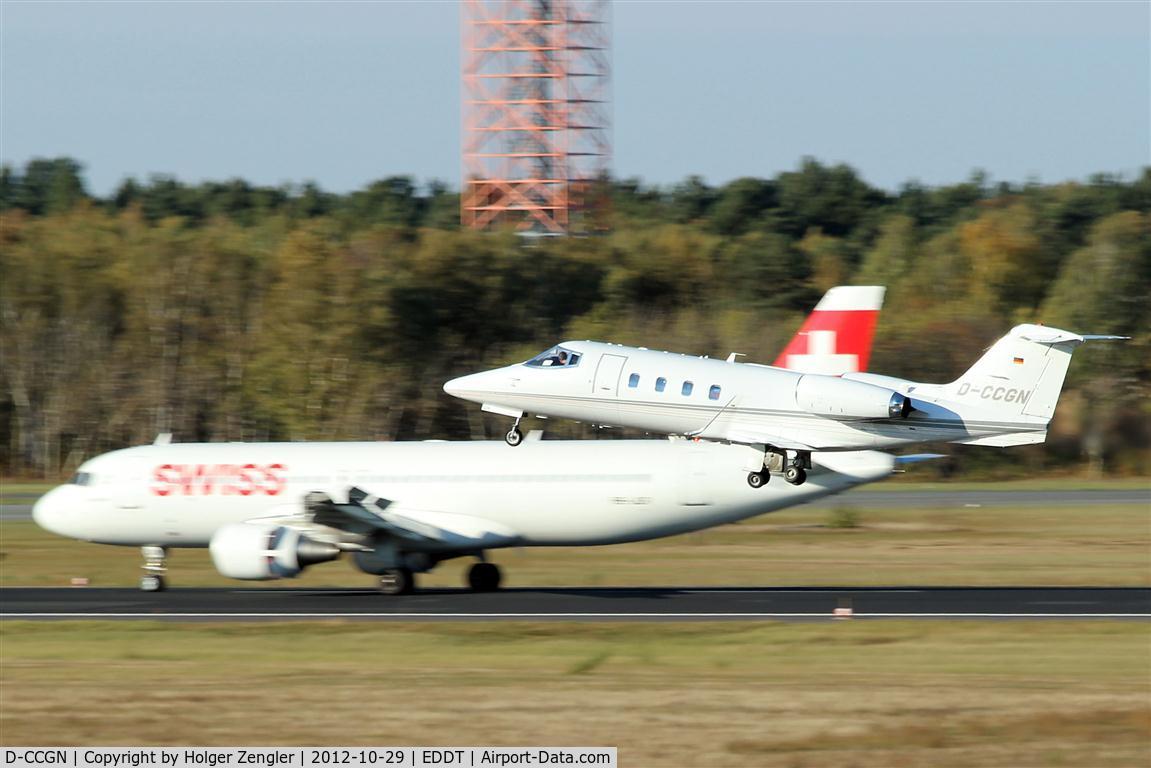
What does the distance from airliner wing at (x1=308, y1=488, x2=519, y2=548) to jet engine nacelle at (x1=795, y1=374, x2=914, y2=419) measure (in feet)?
25.2

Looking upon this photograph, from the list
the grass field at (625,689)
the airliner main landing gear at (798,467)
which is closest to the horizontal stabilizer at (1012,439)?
the airliner main landing gear at (798,467)

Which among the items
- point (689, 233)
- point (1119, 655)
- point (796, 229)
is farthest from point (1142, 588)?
point (796, 229)

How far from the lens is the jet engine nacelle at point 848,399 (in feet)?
90.0

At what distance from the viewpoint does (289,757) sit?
16.3 m

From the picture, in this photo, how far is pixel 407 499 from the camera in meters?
33.4

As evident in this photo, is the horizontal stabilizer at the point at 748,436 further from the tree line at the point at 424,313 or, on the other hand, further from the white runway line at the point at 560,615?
the tree line at the point at 424,313

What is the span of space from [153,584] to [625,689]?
1736 cm

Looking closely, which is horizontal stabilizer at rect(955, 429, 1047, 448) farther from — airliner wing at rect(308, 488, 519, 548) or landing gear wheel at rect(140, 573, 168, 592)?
landing gear wheel at rect(140, 573, 168, 592)

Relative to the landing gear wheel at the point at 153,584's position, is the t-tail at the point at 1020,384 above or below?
above

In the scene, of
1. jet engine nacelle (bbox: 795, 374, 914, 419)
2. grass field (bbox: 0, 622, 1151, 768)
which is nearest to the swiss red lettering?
grass field (bbox: 0, 622, 1151, 768)

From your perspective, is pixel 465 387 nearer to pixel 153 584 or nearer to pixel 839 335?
pixel 839 335

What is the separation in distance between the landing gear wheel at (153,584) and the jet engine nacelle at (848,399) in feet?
50.0

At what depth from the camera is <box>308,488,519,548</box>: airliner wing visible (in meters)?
32.7

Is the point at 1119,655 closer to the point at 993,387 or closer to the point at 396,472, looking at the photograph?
the point at 993,387
